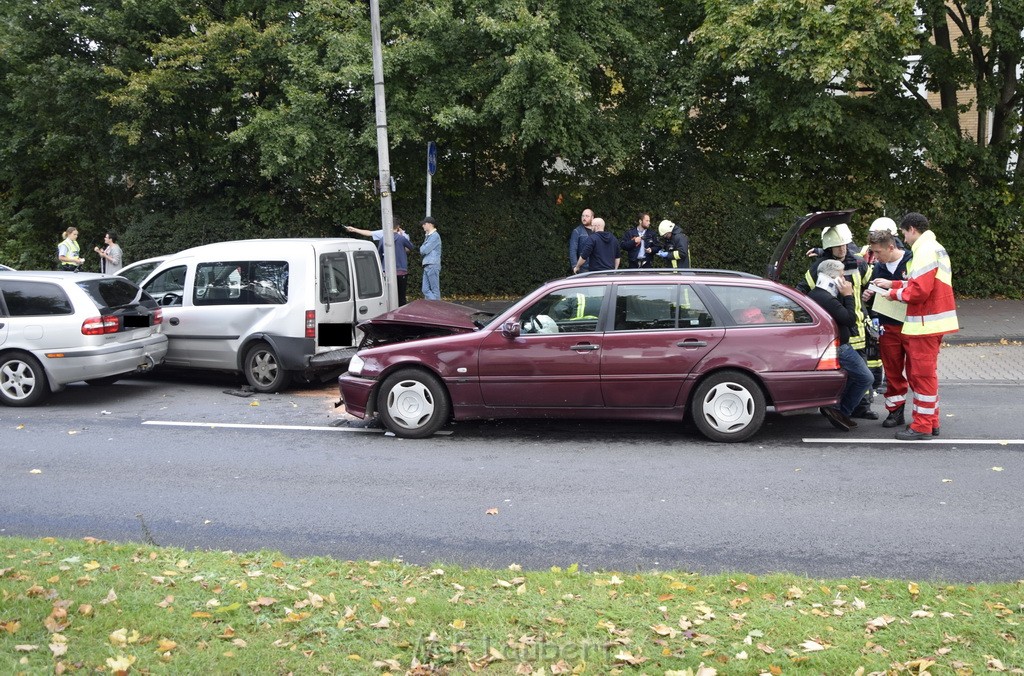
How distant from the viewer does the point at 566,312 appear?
8.68 metres

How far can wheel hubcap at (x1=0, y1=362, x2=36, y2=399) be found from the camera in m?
10.7

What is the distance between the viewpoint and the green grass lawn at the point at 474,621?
13.0 ft

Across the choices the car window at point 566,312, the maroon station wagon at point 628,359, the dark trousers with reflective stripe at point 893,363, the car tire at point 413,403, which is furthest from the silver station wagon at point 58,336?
the dark trousers with reflective stripe at point 893,363

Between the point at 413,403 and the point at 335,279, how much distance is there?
3.17m

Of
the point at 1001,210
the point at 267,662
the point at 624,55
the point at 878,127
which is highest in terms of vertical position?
the point at 624,55

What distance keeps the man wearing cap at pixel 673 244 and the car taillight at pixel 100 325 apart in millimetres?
8086

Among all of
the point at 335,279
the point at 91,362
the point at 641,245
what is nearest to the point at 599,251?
the point at 641,245

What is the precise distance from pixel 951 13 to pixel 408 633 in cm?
1651

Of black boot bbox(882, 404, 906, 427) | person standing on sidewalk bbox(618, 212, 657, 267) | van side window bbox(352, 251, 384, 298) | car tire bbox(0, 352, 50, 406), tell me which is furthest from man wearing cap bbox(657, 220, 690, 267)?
car tire bbox(0, 352, 50, 406)

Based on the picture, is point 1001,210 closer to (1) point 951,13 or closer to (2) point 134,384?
(1) point 951,13

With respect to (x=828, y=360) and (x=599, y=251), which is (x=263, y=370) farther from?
(x=828, y=360)

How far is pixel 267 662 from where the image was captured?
13.1 ft

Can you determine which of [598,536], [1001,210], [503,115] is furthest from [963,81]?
[598,536]

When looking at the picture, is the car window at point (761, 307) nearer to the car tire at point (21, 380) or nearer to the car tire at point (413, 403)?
the car tire at point (413, 403)
